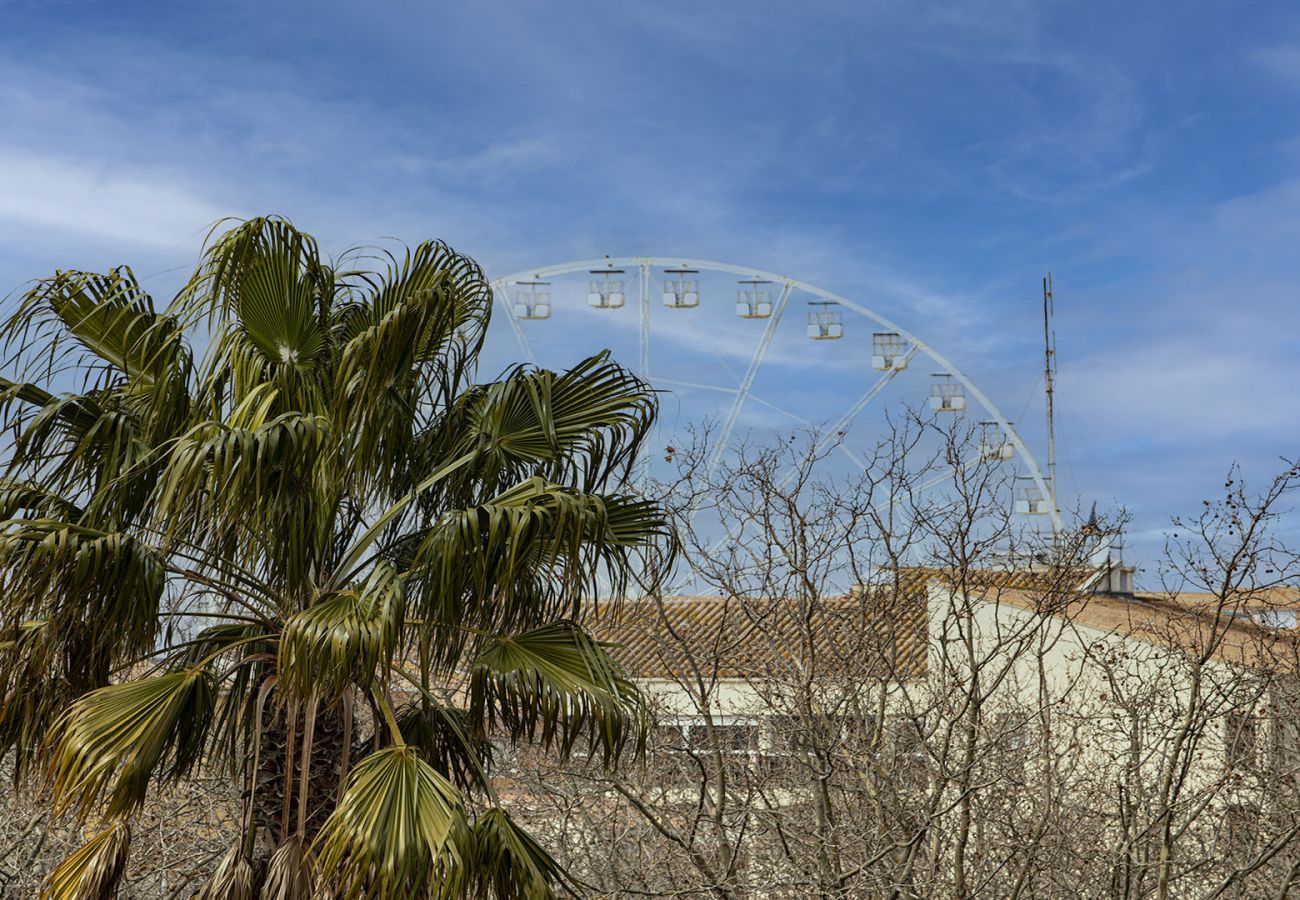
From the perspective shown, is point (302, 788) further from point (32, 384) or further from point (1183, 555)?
point (1183, 555)

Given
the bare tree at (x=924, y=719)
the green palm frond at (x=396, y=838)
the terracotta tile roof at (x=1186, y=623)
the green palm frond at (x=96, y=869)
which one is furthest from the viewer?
the terracotta tile roof at (x=1186, y=623)

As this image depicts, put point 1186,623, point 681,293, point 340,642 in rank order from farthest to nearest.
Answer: point 681,293 → point 1186,623 → point 340,642

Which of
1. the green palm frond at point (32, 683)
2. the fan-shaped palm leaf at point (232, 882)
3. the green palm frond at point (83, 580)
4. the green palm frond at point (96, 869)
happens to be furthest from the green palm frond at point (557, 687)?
the green palm frond at point (32, 683)

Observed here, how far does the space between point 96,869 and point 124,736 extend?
918mm

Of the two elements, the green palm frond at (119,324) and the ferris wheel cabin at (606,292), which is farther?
the ferris wheel cabin at (606,292)

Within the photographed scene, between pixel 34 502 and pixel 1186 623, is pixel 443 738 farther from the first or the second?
pixel 1186 623

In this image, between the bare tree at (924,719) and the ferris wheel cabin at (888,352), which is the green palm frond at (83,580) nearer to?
the bare tree at (924,719)

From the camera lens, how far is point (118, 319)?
27.1ft

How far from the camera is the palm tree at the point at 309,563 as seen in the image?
6.55 metres

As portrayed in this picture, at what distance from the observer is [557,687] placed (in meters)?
7.01

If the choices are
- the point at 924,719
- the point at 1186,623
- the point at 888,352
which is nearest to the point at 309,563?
the point at 924,719

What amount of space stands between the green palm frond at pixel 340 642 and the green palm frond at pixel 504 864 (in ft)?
3.37

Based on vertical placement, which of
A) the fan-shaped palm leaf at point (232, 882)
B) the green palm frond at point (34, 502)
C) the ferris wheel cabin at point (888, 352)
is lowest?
the fan-shaped palm leaf at point (232, 882)

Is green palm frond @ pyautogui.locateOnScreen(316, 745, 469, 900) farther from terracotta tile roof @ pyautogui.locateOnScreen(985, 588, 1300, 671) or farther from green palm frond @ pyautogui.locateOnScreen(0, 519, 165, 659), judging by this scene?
terracotta tile roof @ pyautogui.locateOnScreen(985, 588, 1300, 671)
